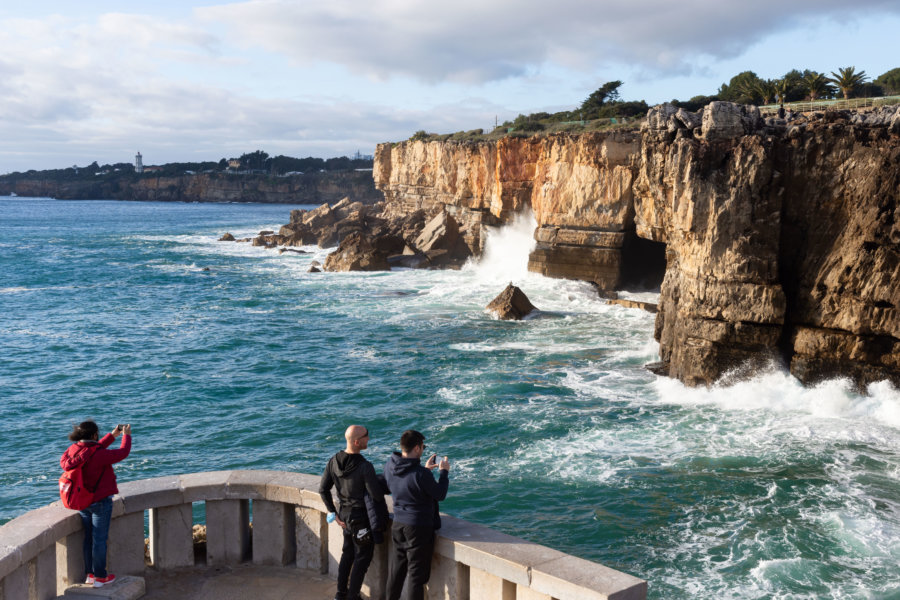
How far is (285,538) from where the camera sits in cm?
763

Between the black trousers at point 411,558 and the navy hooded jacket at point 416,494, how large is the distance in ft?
0.22

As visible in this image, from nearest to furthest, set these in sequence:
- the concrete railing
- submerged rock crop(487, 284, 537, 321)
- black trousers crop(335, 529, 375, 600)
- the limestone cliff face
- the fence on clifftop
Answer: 1. the concrete railing
2. black trousers crop(335, 529, 375, 600)
3. the fence on clifftop
4. submerged rock crop(487, 284, 537, 321)
5. the limestone cliff face

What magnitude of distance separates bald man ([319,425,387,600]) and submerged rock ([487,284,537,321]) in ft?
82.3

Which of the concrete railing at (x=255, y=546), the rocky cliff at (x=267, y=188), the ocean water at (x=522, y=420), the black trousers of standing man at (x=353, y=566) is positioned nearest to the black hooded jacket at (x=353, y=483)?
the black trousers of standing man at (x=353, y=566)

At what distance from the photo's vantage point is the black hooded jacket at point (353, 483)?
675cm

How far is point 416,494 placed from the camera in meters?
6.59

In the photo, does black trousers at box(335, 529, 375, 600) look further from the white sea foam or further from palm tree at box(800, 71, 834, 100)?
palm tree at box(800, 71, 834, 100)

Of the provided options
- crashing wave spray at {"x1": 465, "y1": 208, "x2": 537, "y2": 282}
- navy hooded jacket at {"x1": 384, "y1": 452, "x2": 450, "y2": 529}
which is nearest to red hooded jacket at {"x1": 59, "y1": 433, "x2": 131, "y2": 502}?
navy hooded jacket at {"x1": 384, "y1": 452, "x2": 450, "y2": 529}

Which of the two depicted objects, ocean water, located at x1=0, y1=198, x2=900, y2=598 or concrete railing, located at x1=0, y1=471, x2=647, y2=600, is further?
ocean water, located at x1=0, y1=198, x2=900, y2=598

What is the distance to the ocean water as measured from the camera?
12812 mm

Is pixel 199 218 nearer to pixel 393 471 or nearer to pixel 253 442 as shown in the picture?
pixel 253 442

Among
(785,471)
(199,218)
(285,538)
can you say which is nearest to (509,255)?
(785,471)

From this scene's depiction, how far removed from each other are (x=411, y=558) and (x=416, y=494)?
54 cm

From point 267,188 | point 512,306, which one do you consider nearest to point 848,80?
point 512,306
